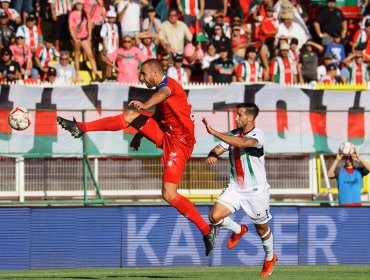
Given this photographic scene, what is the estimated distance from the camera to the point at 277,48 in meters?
25.9

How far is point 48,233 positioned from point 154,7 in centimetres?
1047

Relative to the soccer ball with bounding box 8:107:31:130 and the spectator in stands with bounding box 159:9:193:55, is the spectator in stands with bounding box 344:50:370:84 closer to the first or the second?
the spectator in stands with bounding box 159:9:193:55

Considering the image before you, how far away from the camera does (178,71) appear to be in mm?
24125

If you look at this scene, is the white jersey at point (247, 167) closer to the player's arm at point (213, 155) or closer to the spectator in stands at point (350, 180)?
the player's arm at point (213, 155)

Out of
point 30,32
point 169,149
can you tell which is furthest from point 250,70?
point 169,149

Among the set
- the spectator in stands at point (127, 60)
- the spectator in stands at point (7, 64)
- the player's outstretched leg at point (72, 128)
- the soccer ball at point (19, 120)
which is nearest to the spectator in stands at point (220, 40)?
the spectator in stands at point (127, 60)

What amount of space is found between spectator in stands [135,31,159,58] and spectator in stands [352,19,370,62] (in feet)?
16.7

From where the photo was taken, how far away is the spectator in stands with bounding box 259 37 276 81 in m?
25.2

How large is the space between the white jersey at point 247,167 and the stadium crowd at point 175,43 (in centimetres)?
846

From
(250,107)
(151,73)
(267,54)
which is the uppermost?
(267,54)

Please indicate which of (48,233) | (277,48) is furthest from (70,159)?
(277,48)

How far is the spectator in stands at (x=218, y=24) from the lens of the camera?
25.8 meters

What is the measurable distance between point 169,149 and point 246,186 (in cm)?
114

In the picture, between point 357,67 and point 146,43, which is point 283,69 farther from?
point 146,43
